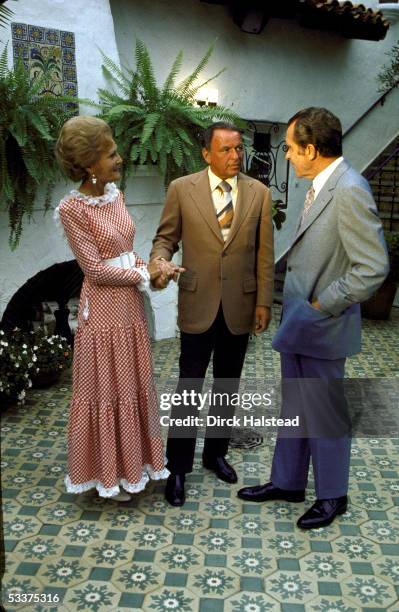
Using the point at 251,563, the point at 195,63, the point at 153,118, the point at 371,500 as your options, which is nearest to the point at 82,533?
the point at 251,563

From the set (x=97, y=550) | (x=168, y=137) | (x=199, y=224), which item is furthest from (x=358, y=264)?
(x=168, y=137)

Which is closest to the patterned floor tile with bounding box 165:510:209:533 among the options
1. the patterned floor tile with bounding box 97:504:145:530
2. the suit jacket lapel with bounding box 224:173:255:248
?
the patterned floor tile with bounding box 97:504:145:530

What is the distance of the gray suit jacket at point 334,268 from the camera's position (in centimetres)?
262

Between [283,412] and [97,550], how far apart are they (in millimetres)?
1147

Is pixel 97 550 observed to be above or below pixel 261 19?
below

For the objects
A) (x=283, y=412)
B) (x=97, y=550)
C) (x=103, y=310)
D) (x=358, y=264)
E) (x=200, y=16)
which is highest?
(x=200, y=16)

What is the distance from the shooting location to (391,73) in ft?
26.7

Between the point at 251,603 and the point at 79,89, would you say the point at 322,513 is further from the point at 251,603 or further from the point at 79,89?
the point at 79,89

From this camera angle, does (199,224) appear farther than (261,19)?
No

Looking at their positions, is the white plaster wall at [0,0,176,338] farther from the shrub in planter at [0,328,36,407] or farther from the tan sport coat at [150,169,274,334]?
the tan sport coat at [150,169,274,334]

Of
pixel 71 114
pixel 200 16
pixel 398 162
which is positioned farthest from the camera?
pixel 398 162

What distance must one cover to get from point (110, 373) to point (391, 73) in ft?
22.3

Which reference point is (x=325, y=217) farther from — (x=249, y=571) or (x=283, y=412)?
(x=249, y=571)

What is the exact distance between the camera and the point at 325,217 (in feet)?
9.02
